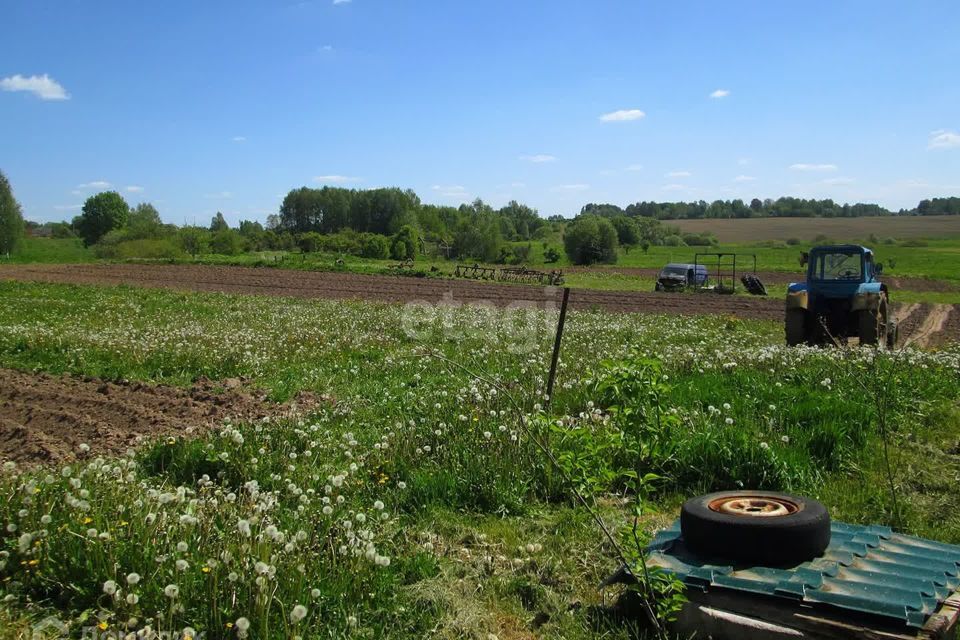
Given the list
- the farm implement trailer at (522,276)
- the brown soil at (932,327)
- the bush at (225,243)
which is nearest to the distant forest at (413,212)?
the bush at (225,243)

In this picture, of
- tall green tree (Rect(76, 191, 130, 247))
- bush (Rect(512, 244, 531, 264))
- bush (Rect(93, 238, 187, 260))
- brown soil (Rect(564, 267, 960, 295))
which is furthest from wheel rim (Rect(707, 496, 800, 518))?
tall green tree (Rect(76, 191, 130, 247))

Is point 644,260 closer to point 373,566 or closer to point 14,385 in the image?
point 14,385

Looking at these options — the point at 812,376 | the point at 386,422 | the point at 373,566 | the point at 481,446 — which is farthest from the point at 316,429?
the point at 812,376

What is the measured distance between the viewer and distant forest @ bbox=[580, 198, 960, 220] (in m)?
122

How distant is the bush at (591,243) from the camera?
6925cm

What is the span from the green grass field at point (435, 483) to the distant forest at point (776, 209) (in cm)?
10446

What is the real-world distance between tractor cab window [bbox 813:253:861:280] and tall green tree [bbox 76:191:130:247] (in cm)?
11723

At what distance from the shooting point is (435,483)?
6.55 m

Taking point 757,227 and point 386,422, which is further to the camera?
point 757,227

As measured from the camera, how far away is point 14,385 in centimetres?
1140

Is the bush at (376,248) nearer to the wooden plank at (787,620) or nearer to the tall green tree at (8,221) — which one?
the tall green tree at (8,221)

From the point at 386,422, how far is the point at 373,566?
418cm

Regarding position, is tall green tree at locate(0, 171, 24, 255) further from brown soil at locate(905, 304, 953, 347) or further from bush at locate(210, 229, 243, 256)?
brown soil at locate(905, 304, 953, 347)

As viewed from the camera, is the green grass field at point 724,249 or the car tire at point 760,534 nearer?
the car tire at point 760,534
